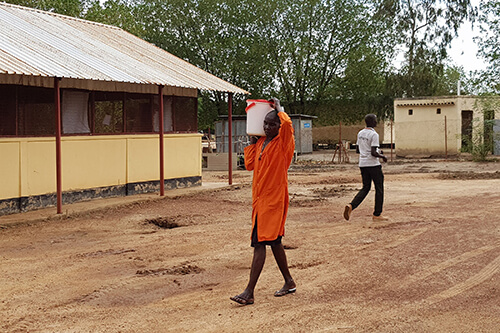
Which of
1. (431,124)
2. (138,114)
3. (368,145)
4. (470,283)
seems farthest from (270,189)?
(431,124)

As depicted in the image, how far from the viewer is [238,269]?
6.95m

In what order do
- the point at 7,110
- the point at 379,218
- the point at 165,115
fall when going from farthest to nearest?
the point at 165,115 < the point at 7,110 < the point at 379,218

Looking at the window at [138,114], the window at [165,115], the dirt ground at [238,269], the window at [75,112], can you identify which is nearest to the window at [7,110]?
the window at [75,112]

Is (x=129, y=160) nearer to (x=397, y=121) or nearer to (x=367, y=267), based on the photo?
(x=367, y=267)

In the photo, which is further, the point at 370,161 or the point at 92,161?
the point at 92,161

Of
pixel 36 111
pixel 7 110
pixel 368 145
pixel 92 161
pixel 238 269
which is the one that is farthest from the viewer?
pixel 92 161

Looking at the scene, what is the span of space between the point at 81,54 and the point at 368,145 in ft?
21.0

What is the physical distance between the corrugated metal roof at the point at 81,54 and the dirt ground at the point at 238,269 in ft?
8.30

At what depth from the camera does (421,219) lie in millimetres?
10328

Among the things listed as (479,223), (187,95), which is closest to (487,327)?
(479,223)

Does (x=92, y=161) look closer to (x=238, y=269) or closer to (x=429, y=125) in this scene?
(x=238, y=269)

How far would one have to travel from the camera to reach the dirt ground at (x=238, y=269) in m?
5.05

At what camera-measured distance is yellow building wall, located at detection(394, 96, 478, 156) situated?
31.5m

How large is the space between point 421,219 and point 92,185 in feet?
22.2
